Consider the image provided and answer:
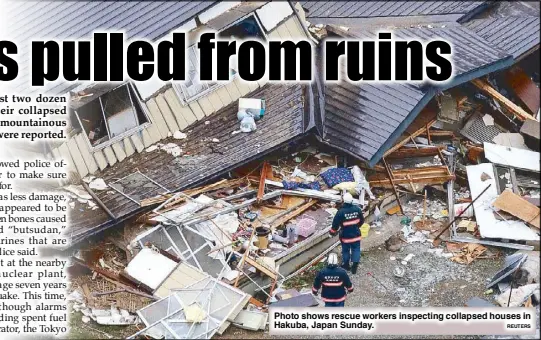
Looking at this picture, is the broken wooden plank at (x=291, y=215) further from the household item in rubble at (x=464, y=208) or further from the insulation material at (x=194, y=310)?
the household item in rubble at (x=464, y=208)

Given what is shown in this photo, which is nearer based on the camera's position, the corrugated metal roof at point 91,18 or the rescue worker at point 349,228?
the rescue worker at point 349,228

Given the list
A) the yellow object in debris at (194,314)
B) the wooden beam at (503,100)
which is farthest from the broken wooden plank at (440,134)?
the yellow object in debris at (194,314)

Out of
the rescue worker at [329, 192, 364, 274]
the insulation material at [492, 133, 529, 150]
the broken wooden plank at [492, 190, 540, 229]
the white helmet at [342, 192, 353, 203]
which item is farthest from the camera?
the insulation material at [492, 133, 529, 150]

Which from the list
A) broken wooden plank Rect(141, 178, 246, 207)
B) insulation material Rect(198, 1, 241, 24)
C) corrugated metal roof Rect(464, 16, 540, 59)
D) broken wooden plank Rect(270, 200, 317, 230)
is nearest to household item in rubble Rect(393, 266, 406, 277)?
broken wooden plank Rect(270, 200, 317, 230)

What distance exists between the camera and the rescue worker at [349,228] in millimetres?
14078

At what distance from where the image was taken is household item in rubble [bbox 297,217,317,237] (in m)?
15.0

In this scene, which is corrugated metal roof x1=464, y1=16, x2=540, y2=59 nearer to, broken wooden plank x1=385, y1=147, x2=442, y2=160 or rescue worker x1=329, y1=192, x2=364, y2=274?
broken wooden plank x1=385, y1=147, x2=442, y2=160

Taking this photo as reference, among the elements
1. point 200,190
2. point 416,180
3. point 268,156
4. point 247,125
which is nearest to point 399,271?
point 416,180

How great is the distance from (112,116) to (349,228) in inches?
191

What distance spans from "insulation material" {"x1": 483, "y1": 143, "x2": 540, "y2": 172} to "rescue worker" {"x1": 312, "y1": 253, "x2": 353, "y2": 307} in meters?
4.62

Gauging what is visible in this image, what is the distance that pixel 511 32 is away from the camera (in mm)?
18031

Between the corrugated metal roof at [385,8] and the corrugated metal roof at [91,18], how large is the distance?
383cm

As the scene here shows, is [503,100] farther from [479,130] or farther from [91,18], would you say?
[91,18]

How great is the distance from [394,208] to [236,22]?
450 centimetres
